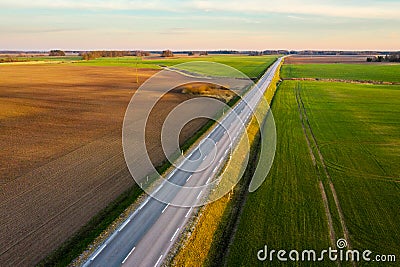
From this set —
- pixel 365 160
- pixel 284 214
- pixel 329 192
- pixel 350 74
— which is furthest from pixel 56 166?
pixel 350 74

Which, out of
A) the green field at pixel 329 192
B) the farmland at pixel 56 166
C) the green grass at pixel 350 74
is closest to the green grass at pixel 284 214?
the green field at pixel 329 192

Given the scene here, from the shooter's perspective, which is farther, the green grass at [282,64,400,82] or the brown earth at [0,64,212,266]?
the green grass at [282,64,400,82]

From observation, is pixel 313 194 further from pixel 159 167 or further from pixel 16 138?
pixel 16 138

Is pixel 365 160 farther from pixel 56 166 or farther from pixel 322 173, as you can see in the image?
pixel 56 166

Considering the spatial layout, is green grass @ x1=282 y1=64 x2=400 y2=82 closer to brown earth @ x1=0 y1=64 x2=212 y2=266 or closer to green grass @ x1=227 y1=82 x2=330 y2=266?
brown earth @ x1=0 y1=64 x2=212 y2=266

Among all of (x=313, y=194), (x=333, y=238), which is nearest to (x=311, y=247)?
(x=333, y=238)

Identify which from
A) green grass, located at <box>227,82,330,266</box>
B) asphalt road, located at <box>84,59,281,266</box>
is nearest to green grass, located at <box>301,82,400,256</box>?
green grass, located at <box>227,82,330,266</box>
